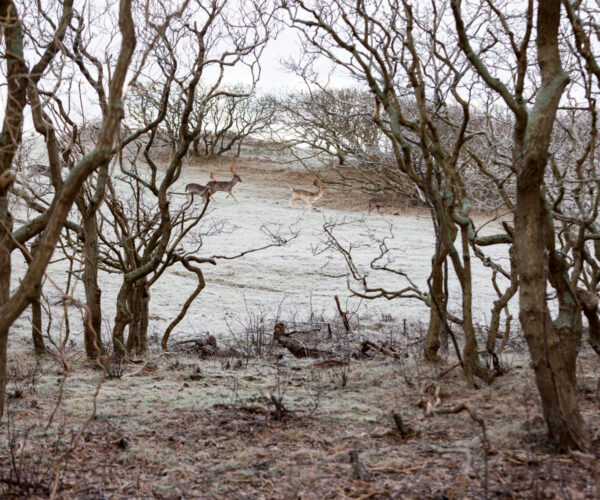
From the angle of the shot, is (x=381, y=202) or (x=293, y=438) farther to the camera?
(x=381, y=202)

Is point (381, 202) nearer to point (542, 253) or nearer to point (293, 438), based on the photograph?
point (293, 438)

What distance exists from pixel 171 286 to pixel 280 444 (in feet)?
27.5

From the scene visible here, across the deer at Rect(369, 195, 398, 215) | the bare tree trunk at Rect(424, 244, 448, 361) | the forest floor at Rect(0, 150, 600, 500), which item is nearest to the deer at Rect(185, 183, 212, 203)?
the forest floor at Rect(0, 150, 600, 500)

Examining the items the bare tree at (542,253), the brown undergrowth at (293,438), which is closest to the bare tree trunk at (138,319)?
the brown undergrowth at (293,438)

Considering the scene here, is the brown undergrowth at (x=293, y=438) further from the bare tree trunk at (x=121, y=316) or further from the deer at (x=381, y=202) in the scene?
the deer at (x=381, y=202)

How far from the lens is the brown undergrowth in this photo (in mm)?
2879

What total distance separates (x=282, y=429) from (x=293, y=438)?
0.18 meters

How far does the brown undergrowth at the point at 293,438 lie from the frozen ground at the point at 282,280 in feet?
7.39

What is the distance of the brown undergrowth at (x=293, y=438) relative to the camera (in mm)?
2879

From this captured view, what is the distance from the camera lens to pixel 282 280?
12.6 meters

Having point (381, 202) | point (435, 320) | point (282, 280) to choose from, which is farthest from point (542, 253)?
point (381, 202)

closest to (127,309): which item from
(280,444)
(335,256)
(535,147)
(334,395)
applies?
(334,395)

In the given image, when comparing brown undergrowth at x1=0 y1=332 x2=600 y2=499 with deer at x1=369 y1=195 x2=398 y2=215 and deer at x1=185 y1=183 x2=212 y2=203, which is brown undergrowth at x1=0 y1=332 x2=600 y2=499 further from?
deer at x1=369 y1=195 x2=398 y2=215

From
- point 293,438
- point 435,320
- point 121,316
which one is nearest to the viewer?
point 293,438
